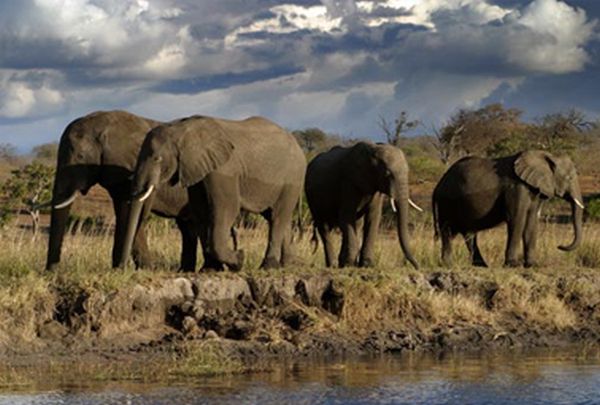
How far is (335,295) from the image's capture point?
15367 millimetres

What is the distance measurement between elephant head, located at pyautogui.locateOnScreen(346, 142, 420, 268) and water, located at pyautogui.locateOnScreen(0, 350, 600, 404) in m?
3.23

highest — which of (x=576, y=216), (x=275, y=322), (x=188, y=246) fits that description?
(x=576, y=216)

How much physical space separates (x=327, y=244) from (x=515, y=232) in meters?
2.86

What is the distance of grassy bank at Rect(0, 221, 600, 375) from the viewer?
14148 millimetres

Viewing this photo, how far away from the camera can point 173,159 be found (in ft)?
50.5

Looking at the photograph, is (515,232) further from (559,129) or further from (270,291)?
(559,129)

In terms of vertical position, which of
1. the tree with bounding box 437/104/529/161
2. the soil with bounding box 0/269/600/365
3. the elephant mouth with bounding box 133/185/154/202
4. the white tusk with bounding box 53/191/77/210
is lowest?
the soil with bounding box 0/269/600/365

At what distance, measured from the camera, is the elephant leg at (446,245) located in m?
19.1

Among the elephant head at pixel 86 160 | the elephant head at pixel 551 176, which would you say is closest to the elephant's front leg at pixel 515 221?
the elephant head at pixel 551 176

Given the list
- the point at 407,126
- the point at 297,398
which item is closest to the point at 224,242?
the point at 297,398

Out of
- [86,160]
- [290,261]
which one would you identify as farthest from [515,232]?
[86,160]

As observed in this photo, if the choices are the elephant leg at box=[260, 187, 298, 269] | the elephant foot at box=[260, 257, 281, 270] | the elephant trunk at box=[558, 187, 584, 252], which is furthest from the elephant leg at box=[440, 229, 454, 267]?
the elephant foot at box=[260, 257, 281, 270]

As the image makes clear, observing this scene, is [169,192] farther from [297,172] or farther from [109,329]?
[109,329]

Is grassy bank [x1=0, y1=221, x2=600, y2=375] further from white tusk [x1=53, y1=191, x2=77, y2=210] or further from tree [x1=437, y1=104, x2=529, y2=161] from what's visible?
tree [x1=437, y1=104, x2=529, y2=161]
